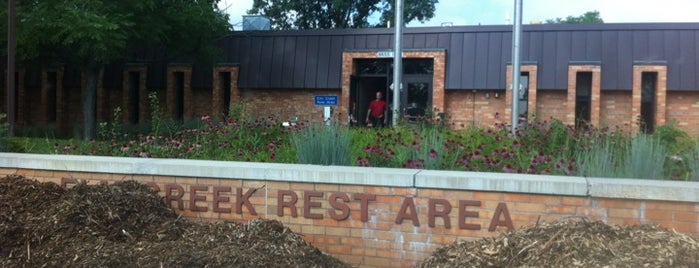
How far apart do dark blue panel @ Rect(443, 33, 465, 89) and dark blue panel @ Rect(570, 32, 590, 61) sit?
3507 mm

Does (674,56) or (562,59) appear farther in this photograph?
(562,59)

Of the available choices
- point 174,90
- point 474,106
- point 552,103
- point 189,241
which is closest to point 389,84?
point 474,106

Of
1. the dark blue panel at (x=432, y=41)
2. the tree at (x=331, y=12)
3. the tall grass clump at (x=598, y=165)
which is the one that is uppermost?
the tree at (x=331, y=12)

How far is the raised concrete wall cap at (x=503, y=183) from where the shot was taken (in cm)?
477

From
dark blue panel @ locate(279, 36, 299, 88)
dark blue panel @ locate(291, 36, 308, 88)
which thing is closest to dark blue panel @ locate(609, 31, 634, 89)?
dark blue panel @ locate(291, 36, 308, 88)

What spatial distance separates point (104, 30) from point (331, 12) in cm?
2745

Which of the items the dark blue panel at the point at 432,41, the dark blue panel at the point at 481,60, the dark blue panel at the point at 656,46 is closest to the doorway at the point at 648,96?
the dark blue panel at the point at 656,46

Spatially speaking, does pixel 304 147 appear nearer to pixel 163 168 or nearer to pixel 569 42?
pixel 163 168

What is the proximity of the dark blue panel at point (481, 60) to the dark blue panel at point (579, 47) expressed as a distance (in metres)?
2.66

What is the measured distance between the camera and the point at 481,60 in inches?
834

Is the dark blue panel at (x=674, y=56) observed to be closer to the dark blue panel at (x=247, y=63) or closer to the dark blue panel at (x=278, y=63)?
the dark blue panel at (x=278, y=63)

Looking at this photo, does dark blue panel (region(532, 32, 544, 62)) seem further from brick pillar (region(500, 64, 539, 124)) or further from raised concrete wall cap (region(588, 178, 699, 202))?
raised concrete wall cap (region(588, 178, 699, 202))

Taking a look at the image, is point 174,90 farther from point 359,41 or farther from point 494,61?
point 494,61

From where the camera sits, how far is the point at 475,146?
796cm
